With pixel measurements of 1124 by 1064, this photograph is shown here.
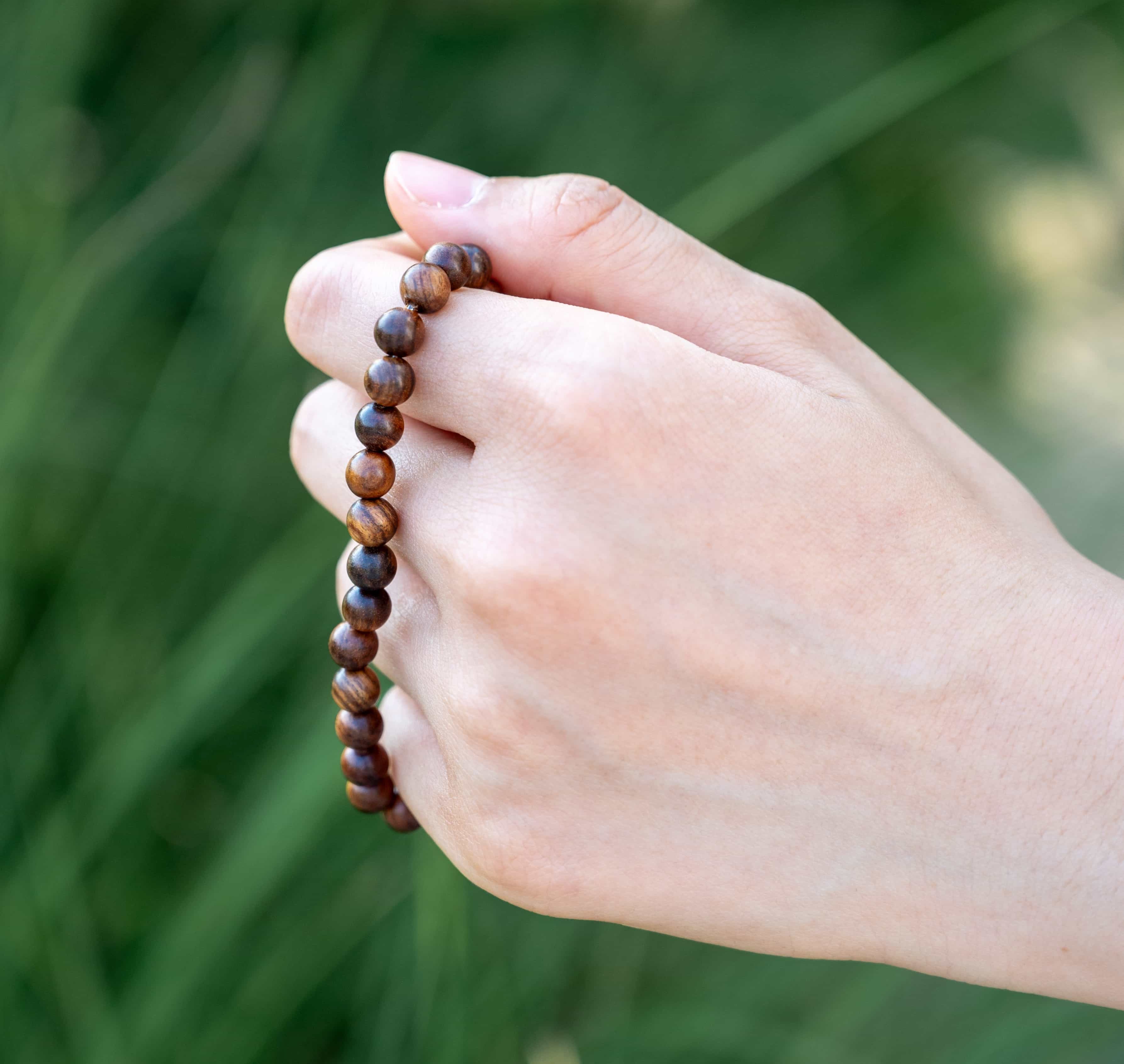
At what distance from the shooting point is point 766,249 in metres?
1.66

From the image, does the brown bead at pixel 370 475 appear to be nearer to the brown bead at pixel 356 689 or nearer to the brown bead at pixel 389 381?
the brown bead at pixel 389 381

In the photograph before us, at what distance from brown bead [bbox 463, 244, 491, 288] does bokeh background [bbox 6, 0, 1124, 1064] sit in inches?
18.0

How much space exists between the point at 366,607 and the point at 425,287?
8.7 inches

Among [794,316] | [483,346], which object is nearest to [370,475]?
[483,346]

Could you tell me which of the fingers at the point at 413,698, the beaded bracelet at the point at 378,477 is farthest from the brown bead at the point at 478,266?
the fingers at the point at 413,698

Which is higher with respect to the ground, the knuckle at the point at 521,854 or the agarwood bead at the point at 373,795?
the knuckle at the point at 521,854

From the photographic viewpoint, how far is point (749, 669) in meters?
0.61

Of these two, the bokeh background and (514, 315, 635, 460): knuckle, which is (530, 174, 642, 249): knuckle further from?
the bokeh background

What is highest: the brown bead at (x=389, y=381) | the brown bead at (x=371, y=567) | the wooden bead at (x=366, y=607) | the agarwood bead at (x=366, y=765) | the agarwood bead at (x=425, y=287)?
the agarwood bead at (x=425, y=287)

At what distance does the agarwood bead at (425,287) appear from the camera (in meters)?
0.64

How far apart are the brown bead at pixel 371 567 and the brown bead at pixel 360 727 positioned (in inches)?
4.7

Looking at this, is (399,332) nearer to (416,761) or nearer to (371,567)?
(371,567)

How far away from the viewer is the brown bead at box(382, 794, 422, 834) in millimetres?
805

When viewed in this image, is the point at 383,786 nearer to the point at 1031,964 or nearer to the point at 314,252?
the point at 1031,964
